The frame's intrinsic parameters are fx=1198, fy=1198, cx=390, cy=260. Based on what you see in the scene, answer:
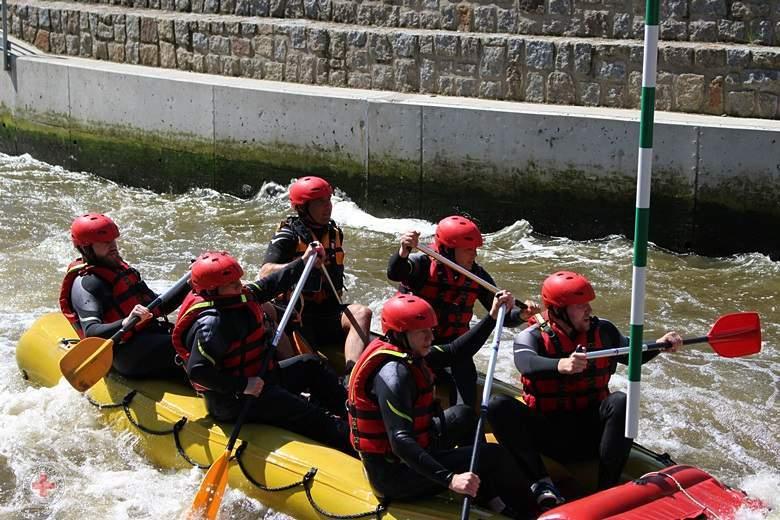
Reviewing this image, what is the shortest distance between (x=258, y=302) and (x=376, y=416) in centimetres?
140

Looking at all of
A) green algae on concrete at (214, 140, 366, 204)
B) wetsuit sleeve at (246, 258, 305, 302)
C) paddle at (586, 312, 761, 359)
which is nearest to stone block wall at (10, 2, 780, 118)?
green algae on concrete at (214, 140, 366, 204)

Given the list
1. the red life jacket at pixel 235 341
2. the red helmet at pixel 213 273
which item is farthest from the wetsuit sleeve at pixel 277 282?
the red helmet at pixel 213 273

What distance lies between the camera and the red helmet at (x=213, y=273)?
17.8ft

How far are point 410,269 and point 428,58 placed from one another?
17.6 feet

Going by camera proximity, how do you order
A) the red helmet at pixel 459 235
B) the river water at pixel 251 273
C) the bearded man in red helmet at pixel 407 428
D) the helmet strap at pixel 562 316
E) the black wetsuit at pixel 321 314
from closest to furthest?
the bearded man in red helmet at pixel 407 428
the helmet strap at pixel 562 316
the red helmet at pixel 459 235
the river water at pixel 251 273
the black wetsuit at pixel 321 314

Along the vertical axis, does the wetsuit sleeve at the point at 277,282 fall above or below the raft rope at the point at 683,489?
above

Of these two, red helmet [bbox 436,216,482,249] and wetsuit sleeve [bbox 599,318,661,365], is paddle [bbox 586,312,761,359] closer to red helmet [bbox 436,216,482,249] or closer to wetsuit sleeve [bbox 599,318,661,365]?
wetsuit sleeve [bbox 599,318,661,365]

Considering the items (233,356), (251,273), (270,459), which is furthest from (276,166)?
(270,459)

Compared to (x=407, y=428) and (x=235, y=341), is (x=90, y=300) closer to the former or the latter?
(x=235, y=341)

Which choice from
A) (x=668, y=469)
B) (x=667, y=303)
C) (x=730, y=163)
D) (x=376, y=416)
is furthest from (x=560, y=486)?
(x=730, y=163)

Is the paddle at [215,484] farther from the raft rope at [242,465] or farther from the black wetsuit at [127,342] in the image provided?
the black wetsuit at [127,342]

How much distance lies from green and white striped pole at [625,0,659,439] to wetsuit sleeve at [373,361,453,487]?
82 cm

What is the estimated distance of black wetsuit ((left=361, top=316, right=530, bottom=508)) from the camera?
15.1 ft

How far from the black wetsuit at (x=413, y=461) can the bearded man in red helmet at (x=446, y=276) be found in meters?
0.89
